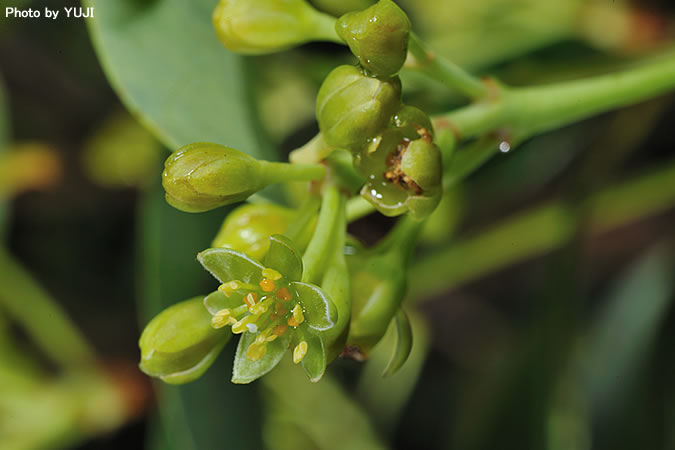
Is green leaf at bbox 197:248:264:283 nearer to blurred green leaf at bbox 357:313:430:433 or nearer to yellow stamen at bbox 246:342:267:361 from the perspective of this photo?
yellow stamen at bbox 246:342:267:361

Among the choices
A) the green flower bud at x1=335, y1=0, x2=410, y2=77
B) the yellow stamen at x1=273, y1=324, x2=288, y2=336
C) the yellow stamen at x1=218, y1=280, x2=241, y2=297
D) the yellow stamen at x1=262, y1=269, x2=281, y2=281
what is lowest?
the yellow stamen at x1=273, y1=324, x2=288, y2=336

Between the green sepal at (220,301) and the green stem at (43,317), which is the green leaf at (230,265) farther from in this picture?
the green stem at (43,317)

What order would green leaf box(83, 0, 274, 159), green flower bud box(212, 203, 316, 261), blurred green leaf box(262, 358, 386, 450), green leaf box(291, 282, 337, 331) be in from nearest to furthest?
green leaf box(291, 282, 337, 331) → green flower bud box(212, 203, 316, 261) → green leaf box(83, 0, 274, 159) → blurred green leaf box(262, 358, 386, 450)

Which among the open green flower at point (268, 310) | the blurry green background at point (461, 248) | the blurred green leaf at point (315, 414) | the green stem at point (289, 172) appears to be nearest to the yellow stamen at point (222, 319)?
the open green flower at point (268, 310)

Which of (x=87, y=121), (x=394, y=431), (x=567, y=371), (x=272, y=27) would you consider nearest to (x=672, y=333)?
(x=567, y=371)

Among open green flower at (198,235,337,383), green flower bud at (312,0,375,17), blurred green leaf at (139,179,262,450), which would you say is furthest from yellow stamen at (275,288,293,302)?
green flower bud at (312,0,375,17)

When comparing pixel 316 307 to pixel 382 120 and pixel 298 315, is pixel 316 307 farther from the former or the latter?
pixel 382 120

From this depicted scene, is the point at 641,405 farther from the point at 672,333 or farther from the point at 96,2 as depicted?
the point at 96,2
